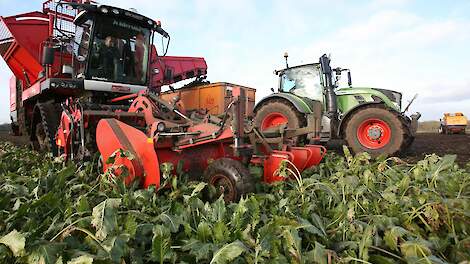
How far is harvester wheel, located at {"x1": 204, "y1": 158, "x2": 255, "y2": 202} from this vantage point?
264cm

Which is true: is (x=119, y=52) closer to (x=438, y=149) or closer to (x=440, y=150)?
(x=440, y=150)

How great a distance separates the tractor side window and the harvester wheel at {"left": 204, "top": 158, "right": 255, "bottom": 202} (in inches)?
166

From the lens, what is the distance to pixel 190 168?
3.29 meters

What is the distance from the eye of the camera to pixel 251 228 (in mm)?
1948

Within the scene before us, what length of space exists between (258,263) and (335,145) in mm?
7462

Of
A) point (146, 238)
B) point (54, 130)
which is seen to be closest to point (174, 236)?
point (146, 238)

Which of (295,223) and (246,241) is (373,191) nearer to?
(295,223)

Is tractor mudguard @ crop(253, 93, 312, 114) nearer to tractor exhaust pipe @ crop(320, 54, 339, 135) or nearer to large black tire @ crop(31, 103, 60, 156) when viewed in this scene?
tractor exhaust pipe @ crop(320, 54, 339, 135)

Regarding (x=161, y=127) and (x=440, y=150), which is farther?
(x=440, y=150)

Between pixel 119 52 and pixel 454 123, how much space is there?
2416cm

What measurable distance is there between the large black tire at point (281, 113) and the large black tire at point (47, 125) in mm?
4213

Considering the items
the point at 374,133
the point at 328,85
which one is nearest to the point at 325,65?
Result: the point at 328,85

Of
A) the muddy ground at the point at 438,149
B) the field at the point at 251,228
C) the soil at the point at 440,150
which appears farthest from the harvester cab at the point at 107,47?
the soil at the point at 440,150

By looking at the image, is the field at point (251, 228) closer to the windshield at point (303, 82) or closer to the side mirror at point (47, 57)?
the side mirror at point (47, 57)
